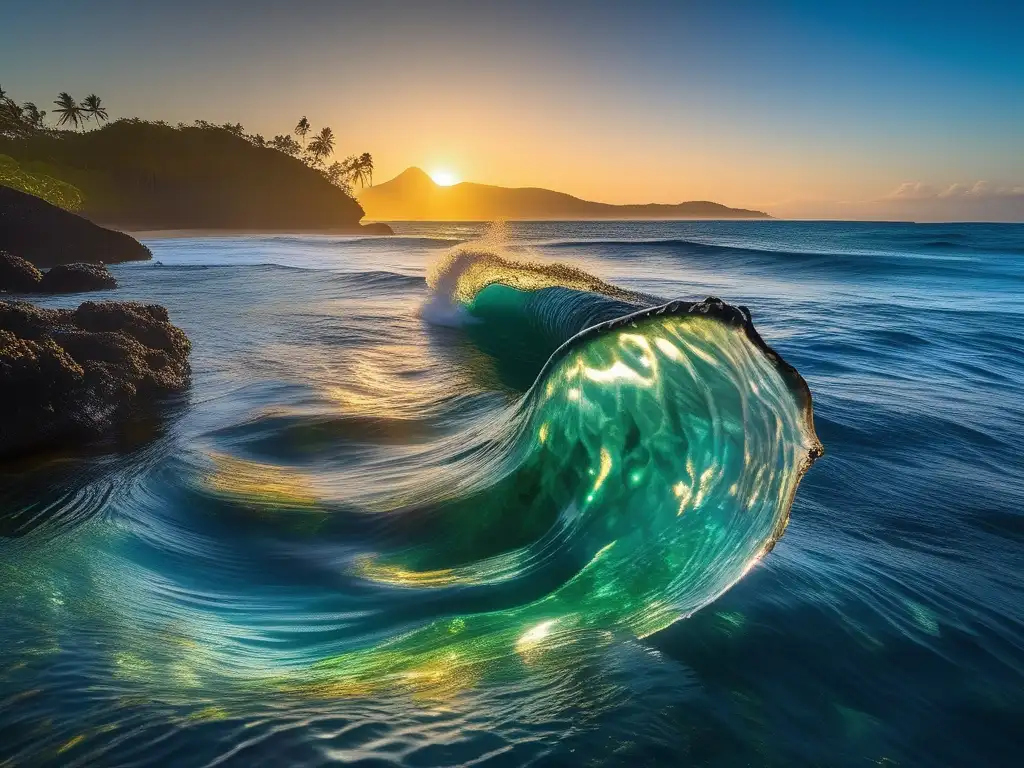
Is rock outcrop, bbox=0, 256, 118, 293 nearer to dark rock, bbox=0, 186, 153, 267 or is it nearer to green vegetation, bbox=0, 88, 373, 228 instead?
dark rock, bbox=0, 186, 153, 267

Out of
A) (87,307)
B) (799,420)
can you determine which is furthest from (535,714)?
(87,307)

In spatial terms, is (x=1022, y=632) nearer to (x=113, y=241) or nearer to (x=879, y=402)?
(x=879, y=402)

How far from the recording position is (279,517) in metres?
3.61

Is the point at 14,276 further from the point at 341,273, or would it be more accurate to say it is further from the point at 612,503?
the point at 612,503

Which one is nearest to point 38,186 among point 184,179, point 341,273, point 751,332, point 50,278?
point 341,273

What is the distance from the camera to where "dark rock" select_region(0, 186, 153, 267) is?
1958 cm

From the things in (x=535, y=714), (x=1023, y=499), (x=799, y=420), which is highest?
(x=799, y=420)

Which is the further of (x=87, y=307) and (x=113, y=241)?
(x=113, y=241)

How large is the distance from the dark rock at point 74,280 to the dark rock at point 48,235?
705 cm

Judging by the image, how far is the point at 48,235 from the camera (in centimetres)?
2041

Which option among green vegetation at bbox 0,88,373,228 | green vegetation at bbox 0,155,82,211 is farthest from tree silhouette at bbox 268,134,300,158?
green vegetation at bbox 0,155,82,211

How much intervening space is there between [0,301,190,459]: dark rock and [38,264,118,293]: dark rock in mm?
8806

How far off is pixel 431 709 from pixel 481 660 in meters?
0.35

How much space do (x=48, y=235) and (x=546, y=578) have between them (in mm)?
23769
